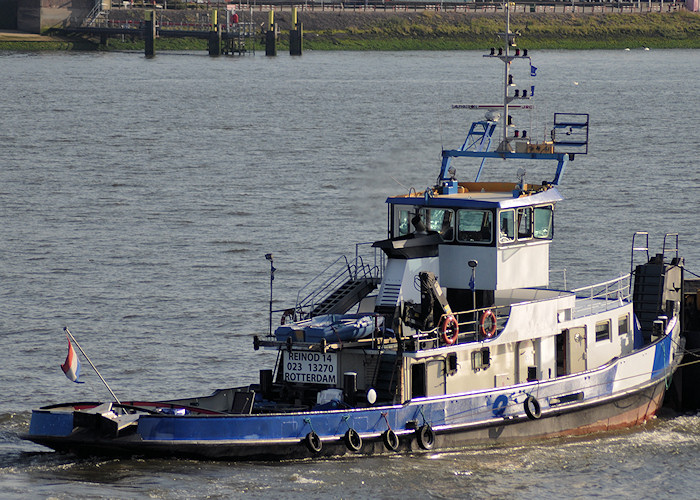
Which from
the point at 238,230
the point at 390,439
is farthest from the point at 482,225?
the point at 238,230

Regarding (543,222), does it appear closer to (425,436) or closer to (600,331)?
(600,331)

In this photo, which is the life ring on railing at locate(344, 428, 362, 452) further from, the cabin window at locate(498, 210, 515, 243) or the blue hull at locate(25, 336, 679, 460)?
the cabin window at locate(498, 210, 515, 243)

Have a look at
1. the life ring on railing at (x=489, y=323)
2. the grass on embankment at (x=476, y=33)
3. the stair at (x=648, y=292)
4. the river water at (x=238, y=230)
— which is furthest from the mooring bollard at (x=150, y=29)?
the life ring on railing at (x=489, y=323)

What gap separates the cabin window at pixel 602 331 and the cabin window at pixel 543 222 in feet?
7.54

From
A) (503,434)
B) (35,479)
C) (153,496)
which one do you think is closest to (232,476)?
(153,496)

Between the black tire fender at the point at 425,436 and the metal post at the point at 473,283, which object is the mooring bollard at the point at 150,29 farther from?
the black tire fender at the point at 425,436

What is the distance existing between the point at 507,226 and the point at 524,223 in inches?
21.9

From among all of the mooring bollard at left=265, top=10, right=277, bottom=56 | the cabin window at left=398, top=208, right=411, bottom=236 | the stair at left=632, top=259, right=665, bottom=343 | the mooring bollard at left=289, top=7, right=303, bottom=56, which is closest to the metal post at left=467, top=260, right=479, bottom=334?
the cabin window at left=398, top=208, right=411, bottom=236

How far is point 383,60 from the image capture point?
5640 inches

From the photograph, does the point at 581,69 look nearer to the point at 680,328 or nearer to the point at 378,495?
the point at 680,328

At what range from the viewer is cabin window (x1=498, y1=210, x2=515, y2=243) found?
26.1 m

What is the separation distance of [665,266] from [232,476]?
1229 cm

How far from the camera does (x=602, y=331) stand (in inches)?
1104

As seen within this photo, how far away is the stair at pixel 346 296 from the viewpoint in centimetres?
2606
